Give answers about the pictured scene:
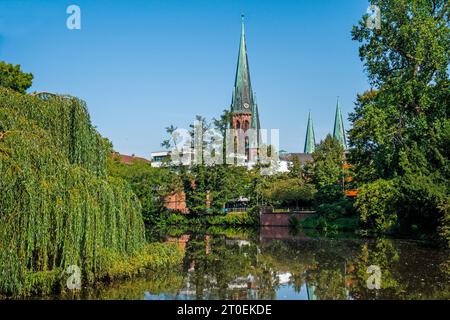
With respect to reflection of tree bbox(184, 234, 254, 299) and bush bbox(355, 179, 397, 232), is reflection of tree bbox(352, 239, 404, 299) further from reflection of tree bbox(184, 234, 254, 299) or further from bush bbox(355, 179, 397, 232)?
bush bbox(355, 179, 397, 232)

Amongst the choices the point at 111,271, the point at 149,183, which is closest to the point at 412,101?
the point at 111,271

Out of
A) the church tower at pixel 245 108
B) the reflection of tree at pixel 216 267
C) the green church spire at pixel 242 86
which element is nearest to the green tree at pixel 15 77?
the reflection of tree at pixel 216 267

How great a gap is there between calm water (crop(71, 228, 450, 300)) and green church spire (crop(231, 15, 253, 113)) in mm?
61432

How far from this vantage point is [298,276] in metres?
15.2

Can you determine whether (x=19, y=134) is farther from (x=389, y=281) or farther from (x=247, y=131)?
(x=247, y=131)

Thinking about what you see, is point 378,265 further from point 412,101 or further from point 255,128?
point 255,128

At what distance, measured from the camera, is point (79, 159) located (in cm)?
1367

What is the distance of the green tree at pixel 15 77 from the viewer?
27.4 m

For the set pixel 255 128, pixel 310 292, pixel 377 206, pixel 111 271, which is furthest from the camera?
pixel 255 128

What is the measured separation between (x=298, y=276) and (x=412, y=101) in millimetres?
15668

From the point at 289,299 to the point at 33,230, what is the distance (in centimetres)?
548

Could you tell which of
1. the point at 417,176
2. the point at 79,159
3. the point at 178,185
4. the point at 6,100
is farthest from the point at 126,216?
the point at 178,185

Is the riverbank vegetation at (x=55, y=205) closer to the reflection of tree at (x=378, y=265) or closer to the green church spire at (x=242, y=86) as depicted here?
the reflection of tree at (x=378, y=265)

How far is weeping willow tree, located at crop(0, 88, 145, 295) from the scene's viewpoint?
10.4 meters
